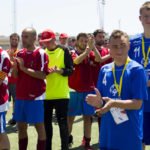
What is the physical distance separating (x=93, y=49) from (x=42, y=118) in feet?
4.88

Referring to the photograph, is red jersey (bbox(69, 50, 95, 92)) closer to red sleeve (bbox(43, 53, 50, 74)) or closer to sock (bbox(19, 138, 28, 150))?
red sleeve (bbox(43, 53, 50, 74))

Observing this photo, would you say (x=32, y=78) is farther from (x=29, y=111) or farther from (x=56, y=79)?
(x=56, y=79)

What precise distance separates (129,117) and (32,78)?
2.22 meters

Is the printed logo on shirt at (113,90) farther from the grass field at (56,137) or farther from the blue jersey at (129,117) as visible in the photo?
the grass field at (56,137)

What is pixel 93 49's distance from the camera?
6.28m

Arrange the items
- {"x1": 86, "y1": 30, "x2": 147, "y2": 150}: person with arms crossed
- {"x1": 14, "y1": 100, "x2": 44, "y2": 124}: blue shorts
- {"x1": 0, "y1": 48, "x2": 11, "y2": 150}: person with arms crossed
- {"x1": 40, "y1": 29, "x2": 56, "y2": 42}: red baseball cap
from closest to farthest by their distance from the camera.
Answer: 1. {"x1": 86, "y1": 30, "x2": 147, "y2": 150}: person with arms crossed
2. {"x1": 0, "y1": 48, "x2": 11, "y2": 150}: person with arms crossed
3. {"x1": 14, "y1": 100, "x2": 44, "y2": 124}: blue shorts
4. {"x1": 40, "y1": 29, "x2": 56, "y2": 42}: red baseball cap

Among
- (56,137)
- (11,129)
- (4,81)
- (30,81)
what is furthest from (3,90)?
(11,129)

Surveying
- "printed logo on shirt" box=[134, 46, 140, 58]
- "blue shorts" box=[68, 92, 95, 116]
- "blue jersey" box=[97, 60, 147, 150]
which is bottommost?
"blue shorts" box=[68, 92, 95, 116]

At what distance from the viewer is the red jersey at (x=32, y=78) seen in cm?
538

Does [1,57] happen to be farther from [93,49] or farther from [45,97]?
[93,49]

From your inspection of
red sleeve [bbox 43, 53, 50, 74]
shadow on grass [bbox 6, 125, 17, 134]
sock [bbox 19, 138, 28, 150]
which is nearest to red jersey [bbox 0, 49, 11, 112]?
red sleeve [bbox 43, 53, 50, 74]

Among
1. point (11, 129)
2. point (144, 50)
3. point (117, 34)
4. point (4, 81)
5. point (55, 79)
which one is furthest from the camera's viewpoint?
point (11, 129)

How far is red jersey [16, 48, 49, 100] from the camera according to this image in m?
5.38

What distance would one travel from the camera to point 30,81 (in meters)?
5.41
